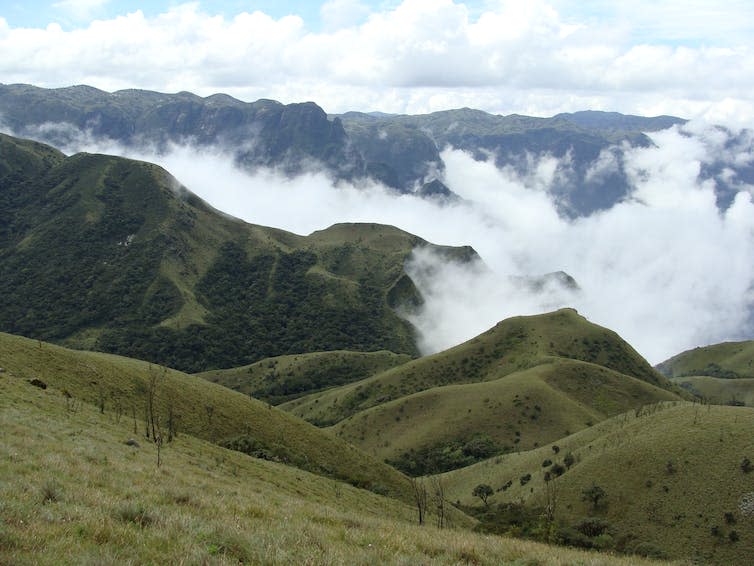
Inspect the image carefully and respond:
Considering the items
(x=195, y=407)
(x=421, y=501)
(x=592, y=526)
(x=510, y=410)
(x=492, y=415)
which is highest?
(x=195, y=407)

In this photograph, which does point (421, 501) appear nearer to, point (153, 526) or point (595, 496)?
point (595, 496)

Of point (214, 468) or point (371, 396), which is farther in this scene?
point (371, 396)

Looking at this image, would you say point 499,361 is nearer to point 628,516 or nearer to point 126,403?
point 628,516

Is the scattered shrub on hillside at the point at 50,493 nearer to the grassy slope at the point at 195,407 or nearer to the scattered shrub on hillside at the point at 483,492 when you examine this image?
the grassy slope at the point at 195,407

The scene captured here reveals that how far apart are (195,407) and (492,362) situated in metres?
128

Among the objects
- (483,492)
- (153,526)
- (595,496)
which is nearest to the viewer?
(153,526)

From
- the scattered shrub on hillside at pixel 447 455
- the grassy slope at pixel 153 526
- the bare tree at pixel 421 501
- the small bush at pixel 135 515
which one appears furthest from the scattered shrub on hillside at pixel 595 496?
the small bush at pixel 135 515

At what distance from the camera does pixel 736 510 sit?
59.6 m

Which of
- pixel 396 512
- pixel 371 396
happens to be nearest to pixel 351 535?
pixel 396 512

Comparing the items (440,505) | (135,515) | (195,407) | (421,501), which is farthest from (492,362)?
(135,515)

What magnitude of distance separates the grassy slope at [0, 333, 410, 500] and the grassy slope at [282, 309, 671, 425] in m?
98.2

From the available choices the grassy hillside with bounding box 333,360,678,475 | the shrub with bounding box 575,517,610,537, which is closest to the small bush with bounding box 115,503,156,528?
the shrub with bounding box 575,517,610,537

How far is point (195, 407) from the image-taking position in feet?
229

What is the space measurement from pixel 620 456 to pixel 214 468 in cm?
5727
